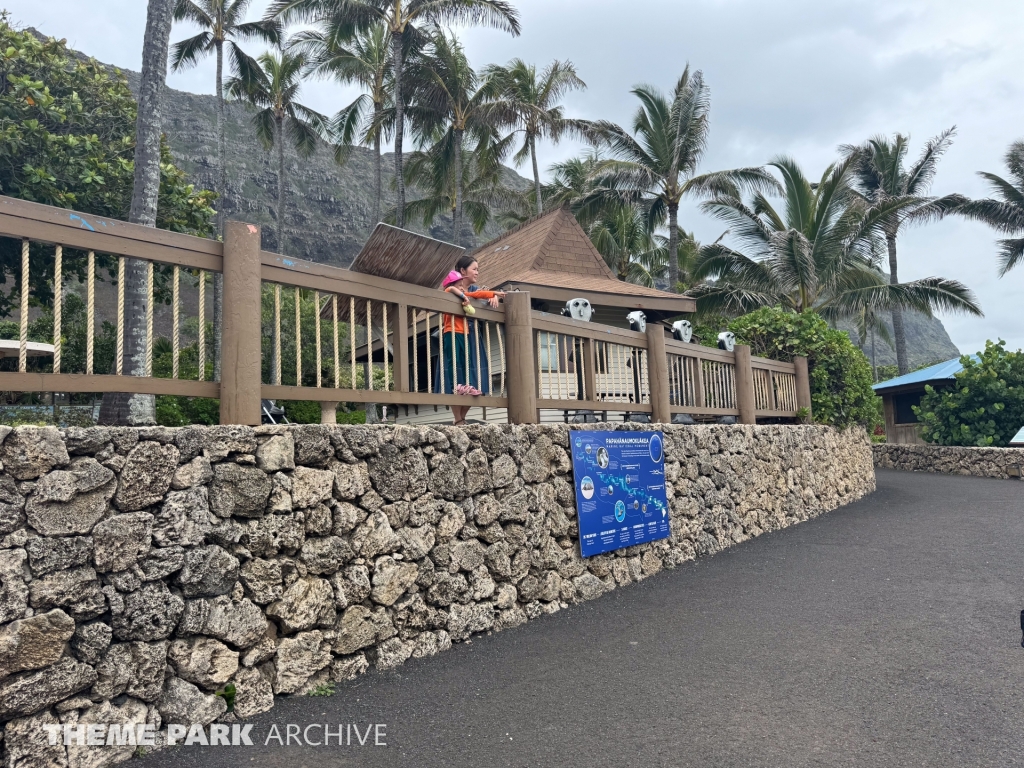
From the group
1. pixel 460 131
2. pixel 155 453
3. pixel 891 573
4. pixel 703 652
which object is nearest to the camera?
pixel 155 453

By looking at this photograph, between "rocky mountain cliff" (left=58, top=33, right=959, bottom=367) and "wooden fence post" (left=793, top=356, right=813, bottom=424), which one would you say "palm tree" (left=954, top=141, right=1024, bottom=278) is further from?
"rocky mountain cliff" (left=58, top=33, right=959, bottom=367)

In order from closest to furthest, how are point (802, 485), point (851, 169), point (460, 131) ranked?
point (802, 485) → point (851, 169) → point (460, 131)

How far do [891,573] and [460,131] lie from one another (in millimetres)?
22679

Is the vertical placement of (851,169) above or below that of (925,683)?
above

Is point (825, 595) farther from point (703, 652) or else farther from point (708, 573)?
point (703, 652)

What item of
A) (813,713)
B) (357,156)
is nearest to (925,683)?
(813,713)

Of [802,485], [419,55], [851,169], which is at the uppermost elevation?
[419,55]

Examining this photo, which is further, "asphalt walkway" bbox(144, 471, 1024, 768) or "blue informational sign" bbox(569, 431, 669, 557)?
"blue informational sign" bbox(569, 431, 669, 557)

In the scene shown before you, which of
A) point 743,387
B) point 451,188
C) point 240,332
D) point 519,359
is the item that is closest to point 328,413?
point 240,332

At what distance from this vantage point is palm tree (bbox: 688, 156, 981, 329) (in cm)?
1944

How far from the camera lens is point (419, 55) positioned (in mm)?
23906

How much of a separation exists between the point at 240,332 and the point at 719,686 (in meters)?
3.61

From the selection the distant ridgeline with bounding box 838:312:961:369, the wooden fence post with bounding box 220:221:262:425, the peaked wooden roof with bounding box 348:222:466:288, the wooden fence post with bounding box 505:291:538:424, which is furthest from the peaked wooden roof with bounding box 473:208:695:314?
the distant ridgeline with bounding box 838:312:961:369

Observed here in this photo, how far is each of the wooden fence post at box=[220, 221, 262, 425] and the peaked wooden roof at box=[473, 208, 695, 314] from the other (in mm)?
7335
